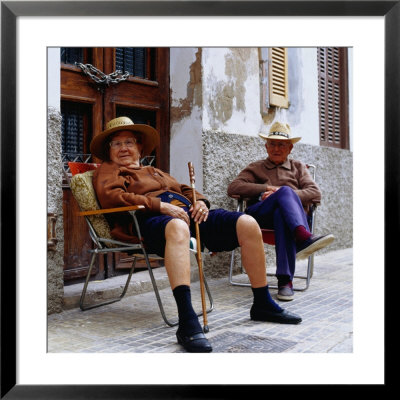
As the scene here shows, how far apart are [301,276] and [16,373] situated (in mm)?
2848

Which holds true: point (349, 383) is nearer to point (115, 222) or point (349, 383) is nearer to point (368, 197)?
point (368, 197)

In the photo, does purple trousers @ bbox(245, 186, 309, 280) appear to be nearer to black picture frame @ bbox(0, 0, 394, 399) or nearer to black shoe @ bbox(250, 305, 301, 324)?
black shoe @ bbox(250, 305, 301, 324)

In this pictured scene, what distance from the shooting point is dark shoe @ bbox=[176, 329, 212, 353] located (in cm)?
249

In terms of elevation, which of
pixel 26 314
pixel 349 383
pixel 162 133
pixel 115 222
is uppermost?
pixel 162 133

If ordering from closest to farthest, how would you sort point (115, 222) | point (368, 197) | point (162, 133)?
point (368, 197)
point (115, 222)
point (162, 133)

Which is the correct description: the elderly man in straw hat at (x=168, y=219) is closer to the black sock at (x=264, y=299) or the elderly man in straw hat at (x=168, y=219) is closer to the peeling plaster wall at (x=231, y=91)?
the black sock at (x=264, y=299)

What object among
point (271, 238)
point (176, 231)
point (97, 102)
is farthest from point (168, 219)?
point (97, 102)

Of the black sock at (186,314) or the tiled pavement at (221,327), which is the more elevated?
the black sock at (186,314)

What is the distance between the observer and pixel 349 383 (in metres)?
2.28

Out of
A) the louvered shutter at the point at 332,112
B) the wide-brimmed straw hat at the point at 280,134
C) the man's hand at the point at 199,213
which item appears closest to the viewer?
the man's hand at the point at 199,213

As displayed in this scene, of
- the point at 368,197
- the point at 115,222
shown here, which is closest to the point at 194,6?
the point at 368,197

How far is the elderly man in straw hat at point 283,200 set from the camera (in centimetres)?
356

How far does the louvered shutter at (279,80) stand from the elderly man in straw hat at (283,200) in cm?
82

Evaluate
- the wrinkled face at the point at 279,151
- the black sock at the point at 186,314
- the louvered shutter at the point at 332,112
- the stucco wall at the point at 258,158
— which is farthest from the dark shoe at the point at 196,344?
the louvered shutter at the point at 332,112
